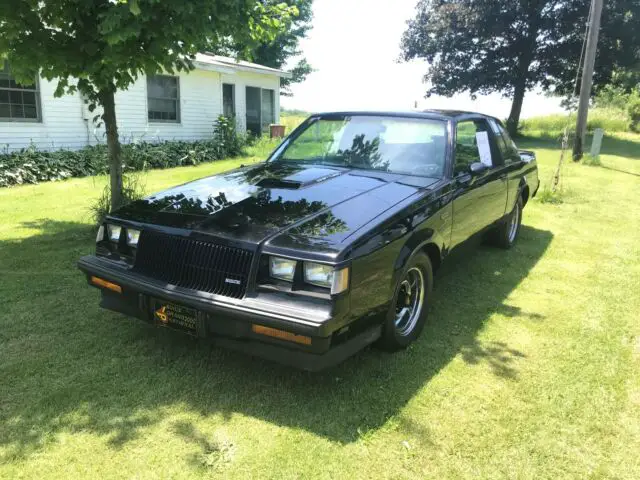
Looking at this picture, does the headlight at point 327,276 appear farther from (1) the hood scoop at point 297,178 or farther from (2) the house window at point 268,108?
(2) the house window at point 268,108

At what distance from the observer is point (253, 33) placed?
19.8 feet

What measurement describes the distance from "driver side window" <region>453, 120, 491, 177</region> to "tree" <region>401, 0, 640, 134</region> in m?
22.8

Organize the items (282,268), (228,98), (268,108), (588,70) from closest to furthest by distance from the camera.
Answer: (282,268) < (588,70) < (228,98) < (268,108)

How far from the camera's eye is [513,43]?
26.1 meters

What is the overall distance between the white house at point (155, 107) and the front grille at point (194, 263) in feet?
21.6

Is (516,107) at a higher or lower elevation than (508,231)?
higher

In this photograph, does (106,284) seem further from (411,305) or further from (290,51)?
(290,51)

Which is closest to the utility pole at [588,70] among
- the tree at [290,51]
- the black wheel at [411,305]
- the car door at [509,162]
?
the car door at [509,162]

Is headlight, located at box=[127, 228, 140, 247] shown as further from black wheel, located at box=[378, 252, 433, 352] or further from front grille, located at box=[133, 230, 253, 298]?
black wheel, located at box=[378, 252, 433, 352]

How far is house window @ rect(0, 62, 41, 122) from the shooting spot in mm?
10992

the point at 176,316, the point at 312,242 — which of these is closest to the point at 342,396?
the point at 312,242

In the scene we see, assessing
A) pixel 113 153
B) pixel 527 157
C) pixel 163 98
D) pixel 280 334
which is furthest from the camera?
pixel 163 98

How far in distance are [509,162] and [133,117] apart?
10985 mm

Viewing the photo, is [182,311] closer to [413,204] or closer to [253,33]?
[413,204]
